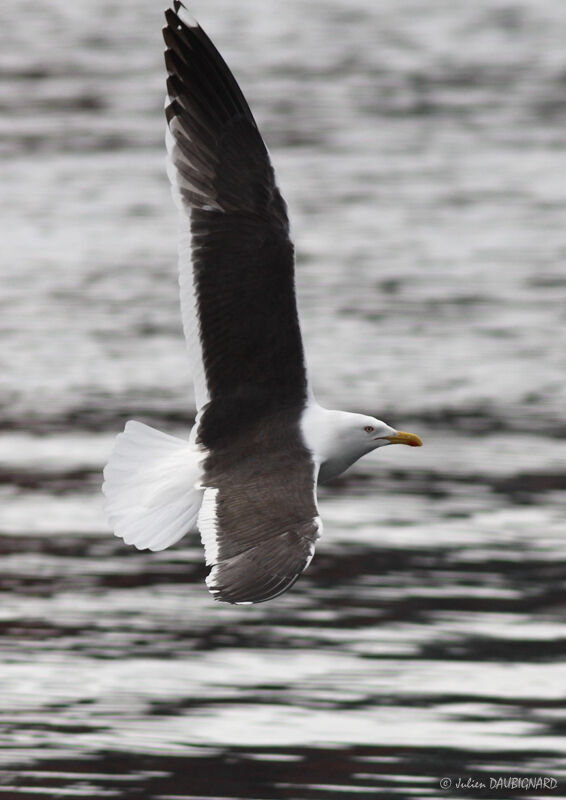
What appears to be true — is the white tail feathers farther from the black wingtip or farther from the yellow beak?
the black wingtip

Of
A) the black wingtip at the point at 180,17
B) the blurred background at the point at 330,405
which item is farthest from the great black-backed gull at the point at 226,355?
the blurred background at the point at 330,405

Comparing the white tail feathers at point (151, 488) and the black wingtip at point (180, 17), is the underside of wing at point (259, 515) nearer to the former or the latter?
the white tail feathers at point (151, 488)

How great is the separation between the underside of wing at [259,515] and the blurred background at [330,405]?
1.51 metres

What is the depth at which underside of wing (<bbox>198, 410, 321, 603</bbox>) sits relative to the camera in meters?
6.88

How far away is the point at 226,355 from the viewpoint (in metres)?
8.38

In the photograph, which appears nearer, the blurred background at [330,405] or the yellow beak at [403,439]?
the yellow beak at [403,439]

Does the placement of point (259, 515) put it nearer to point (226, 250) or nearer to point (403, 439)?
point (403, 439)

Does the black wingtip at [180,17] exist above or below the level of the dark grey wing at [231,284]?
above

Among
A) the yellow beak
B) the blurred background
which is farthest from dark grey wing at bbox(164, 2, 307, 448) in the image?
the blurred background

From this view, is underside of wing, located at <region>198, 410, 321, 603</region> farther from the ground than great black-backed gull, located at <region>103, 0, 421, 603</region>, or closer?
closer

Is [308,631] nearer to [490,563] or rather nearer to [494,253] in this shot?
[490,563]

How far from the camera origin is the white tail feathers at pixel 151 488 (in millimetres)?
7852

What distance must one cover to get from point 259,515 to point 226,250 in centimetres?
154

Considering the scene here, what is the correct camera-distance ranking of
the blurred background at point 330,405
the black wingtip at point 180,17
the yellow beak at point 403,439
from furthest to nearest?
1. the blurred background at point 330,405
2. the yellow beak at point 403,439
3. the black wingtip at point 180,17
